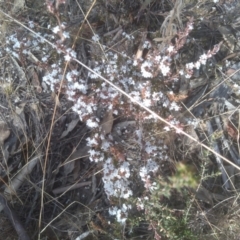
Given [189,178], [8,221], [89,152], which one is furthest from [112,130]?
[189,178]

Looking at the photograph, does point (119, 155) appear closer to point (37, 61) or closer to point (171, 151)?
point (171, 151)

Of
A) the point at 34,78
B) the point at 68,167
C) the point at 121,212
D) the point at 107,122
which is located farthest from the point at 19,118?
the point at 121,212

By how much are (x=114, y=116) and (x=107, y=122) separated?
0.06 meters

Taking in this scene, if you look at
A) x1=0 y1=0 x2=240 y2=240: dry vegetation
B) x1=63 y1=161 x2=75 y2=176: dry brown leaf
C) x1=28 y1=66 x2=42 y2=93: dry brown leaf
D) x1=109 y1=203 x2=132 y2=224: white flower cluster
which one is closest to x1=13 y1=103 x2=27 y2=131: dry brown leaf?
x1=0 y1=0 x2=240 y2=240: dry vegetation

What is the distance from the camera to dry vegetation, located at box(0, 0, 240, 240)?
77.0 inches

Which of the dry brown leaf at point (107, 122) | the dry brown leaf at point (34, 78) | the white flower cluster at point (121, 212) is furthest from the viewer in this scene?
the dry brown leaf at point (34, 78)

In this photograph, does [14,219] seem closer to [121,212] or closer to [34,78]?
[121,212]

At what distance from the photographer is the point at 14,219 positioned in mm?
1978

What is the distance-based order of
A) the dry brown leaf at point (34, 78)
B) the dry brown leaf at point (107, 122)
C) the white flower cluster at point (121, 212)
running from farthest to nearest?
the dry brown leaf at point (34, 78) < the dry brown leaf at point (107, 122) < the white flower cluster at point (121, 212)

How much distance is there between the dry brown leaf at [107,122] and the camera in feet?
6.80

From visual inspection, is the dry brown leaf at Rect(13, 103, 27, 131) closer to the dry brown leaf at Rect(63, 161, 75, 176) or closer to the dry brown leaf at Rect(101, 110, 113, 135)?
the dry brown leaf at Rect(63, 161, 75, 176)

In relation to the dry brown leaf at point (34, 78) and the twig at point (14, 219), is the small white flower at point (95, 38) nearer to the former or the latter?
the dry brown leaf at point (34, 78)

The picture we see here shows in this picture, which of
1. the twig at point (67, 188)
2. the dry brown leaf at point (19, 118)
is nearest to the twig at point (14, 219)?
the twig at point (67, 188)

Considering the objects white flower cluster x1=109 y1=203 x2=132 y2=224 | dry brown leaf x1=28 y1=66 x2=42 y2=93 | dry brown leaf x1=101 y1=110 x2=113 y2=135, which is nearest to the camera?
white flower cluster x1=109 y1=203 x2=132 y2=224
